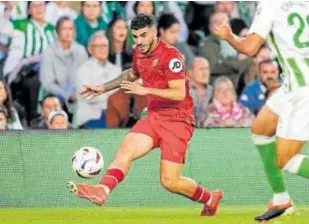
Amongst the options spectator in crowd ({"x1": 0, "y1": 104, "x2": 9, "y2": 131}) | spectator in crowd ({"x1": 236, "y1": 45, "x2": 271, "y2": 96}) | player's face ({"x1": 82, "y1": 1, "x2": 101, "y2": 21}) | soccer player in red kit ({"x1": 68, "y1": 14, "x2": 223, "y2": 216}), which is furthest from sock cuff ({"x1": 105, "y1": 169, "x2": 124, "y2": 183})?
spectator in crowd ({"x1": 236, "y1": 45, "x2": 271, "y2": 96})

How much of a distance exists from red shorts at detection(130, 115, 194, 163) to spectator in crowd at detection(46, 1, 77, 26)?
4425mm

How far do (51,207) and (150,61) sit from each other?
322cm

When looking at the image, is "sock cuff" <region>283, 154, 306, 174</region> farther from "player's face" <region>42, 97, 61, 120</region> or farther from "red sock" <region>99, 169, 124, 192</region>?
"player's face" <region>42, 97, 61, 120</region>

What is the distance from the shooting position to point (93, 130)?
1483 cm

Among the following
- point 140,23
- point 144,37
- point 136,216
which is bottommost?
point 136,216

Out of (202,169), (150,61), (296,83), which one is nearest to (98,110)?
(202,169)

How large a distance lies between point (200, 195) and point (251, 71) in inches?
197

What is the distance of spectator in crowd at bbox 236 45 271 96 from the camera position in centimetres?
1712

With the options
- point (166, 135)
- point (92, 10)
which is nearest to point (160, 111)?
point (166, 135)

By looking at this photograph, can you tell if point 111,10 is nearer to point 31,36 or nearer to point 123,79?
point 31,36

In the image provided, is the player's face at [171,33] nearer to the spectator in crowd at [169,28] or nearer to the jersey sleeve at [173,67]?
the spectator in crowd at [169,28]

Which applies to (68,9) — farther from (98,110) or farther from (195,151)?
(195,151)

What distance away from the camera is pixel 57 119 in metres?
15.6

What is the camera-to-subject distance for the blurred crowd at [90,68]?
15.8 metres
